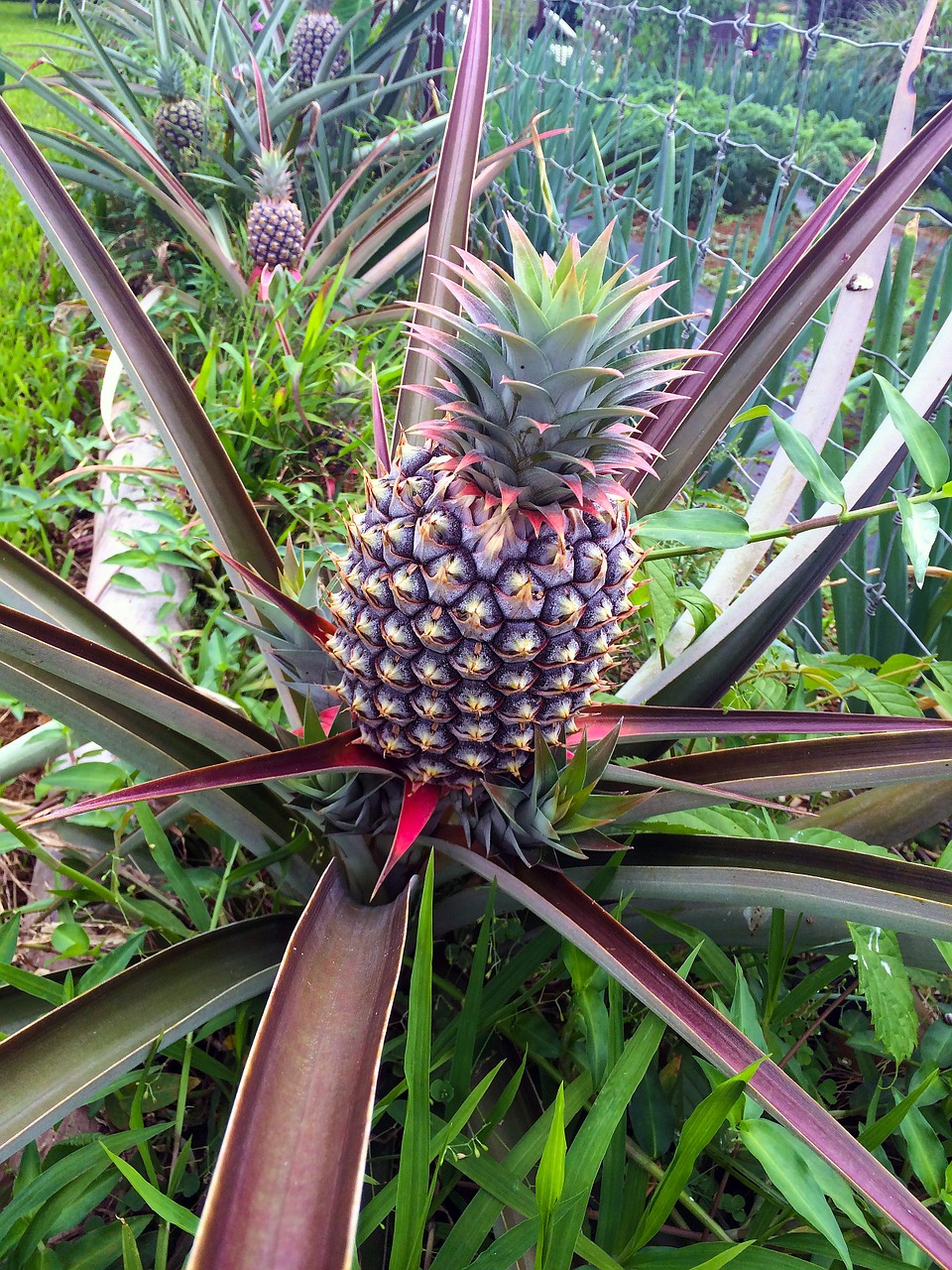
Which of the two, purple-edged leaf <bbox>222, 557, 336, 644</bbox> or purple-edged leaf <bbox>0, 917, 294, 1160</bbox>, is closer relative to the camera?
purple-edged leaf <bbox>0, 917, 294, 1160</bbox>

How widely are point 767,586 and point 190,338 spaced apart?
5.65 ft

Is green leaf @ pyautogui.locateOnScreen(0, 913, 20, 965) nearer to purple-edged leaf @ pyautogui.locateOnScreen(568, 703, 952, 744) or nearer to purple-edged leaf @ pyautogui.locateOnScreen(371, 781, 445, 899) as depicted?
purple-edged leaf @ pyautogui.locateOnScreen(371, 781, 445, 899)

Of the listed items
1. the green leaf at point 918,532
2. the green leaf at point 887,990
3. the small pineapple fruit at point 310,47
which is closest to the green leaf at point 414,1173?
the green leaf at point 887,990

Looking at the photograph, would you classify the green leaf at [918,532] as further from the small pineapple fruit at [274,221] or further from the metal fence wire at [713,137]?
the small pineapple fruit at [274,221]

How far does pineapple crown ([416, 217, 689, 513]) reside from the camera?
2.13 feet

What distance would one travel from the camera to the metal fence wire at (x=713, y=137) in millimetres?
1744

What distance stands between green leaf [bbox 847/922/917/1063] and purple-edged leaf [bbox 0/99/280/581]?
76 cm

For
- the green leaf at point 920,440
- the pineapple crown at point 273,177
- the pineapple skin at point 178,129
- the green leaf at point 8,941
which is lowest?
the green leaf at point 8,941

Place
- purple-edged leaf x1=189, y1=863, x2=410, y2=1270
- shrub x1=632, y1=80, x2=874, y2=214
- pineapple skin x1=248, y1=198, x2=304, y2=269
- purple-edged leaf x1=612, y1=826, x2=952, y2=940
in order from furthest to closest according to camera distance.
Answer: shrub x1=632, y1=80, x2=874, y2=214 → pineapple skin x1=248, y1=198, x2=304, y2=269 → purple-edged leaf x1=612, y1=826, x2=952, y2=940 → purple-edged leaf x1=189, y1=863, x2=410, y2=1270

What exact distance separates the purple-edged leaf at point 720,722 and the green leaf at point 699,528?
0.18 m

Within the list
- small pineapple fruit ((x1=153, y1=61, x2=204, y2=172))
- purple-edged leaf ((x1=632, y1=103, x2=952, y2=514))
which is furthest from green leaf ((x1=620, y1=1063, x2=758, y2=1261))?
small pineapple fruit ((x1=153, y1=61, x2=204, y2=172))

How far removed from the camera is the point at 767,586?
948 mm

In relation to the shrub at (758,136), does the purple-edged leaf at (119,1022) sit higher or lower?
lower

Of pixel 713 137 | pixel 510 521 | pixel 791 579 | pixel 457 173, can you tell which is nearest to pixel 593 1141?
pixel 510 521
